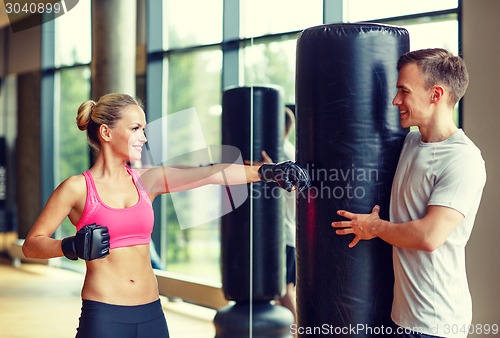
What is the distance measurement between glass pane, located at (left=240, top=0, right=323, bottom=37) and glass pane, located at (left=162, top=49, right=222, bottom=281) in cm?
21

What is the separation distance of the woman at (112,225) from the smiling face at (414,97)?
1.21 feet

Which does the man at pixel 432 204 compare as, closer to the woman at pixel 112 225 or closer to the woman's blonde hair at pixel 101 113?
the woman at pixel 112 225

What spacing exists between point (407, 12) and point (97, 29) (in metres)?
1.35

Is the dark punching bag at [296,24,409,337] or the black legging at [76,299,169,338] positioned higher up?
the dark punching bag at [296,24,409,337]

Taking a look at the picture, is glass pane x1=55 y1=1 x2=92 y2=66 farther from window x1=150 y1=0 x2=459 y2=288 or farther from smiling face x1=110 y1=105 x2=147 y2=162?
smiling face x1=110 y1=105 x2=147 y2=162

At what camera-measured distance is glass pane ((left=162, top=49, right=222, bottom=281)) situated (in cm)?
278

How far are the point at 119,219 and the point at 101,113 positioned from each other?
320 mm

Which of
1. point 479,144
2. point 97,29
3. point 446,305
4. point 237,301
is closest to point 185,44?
point 97,29

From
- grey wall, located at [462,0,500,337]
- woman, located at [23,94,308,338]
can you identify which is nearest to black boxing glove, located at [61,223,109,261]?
woman, located at [23,94,308,338]

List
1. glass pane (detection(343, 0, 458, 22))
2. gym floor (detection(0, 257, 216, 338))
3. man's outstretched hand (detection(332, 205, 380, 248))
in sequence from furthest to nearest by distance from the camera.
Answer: glass pane (detection(343, 0, 458, 22)) → gym floor (detection(0, 257, 216, 338)) → man's outstretched hand (detection(332, 205, 380, 248))

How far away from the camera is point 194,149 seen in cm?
283

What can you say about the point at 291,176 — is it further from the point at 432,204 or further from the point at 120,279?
the point at 120,279

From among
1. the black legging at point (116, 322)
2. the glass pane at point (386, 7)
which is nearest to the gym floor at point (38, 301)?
the black legging at point (116, 322)

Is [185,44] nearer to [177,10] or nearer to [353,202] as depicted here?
[177,10]
